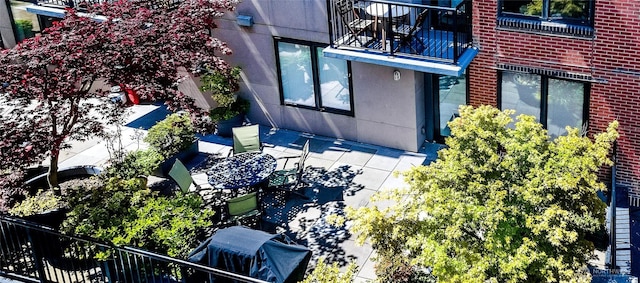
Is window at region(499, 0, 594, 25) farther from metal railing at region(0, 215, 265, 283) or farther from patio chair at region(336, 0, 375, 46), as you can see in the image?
metal railing at region(0, 215, 265, 283)

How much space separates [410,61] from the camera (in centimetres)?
1484

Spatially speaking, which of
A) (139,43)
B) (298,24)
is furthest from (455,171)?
(298,24)

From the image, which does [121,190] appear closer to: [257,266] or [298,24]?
[257,266]

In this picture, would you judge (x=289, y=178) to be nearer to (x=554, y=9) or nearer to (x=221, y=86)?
(x=221, y=86)

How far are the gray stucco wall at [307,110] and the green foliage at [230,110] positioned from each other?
0.31 metres

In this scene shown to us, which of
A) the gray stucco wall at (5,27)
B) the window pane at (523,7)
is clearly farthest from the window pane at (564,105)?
the gray stucco wall at (5,27)

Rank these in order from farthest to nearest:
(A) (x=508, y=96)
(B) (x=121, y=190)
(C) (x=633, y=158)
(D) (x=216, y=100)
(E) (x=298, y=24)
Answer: (D) (x=216, y=100)
(E) (x=298, y=24)
(A) (x=508, y=96)
(C) (x=633, y=158)
(B) (x=121, y=190)

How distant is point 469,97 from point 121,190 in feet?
23.6

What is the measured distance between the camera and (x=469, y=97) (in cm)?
1572

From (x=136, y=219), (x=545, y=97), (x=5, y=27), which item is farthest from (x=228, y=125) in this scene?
(x=5, y=27)

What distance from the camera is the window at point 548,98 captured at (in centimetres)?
1462

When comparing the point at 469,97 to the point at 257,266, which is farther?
the point at 469,97

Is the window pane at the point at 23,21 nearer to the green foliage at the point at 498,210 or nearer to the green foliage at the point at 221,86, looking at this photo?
the green foliage at the point at 221,86

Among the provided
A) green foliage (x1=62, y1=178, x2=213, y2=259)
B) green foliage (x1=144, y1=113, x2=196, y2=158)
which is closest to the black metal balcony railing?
green foliage (x1=144, y1=113, x2=196, y2=158)
